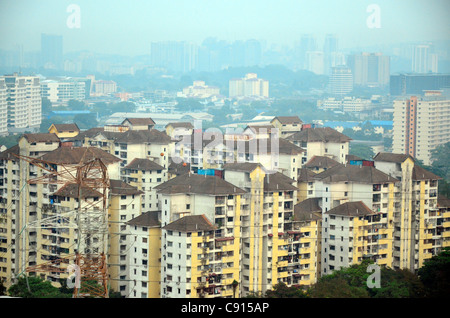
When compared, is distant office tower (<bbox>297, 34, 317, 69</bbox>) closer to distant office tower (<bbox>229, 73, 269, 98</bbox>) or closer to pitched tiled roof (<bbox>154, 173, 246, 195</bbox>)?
distant office tower (<bbox>229, 73, 269, 98</bbox>)

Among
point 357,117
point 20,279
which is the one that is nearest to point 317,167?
point 20,279

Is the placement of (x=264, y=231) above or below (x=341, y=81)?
below

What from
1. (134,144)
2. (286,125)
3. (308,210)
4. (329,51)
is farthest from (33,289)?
(329,51)

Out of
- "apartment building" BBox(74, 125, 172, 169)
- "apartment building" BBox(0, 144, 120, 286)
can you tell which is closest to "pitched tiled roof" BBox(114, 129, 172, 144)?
"apartment building" BBox(74, 125, 172, 169)

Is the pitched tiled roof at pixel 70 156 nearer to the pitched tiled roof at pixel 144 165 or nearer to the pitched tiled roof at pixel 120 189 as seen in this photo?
the pitched tiled roof at pixel 120 189

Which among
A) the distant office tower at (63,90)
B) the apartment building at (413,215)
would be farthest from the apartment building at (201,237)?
the distant office tower at (63,90)

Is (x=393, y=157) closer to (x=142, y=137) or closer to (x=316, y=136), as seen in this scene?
(x=316, y=136)
